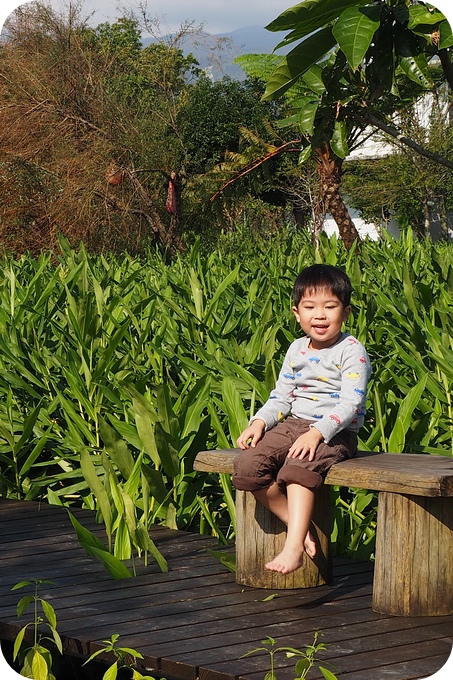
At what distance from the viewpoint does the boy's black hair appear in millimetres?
3066

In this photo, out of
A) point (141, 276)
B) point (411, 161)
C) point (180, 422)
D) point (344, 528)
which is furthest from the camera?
point (411, 161)

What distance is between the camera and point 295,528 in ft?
9.20

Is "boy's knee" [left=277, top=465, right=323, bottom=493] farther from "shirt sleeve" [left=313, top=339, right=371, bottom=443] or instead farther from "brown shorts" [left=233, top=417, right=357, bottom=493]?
"shirt sleeve" [left=313, top=339, right=371, bottom=443]

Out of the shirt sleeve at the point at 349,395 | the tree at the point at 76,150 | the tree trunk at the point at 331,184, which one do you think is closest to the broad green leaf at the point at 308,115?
the shirt sleeve at the point at 349,395

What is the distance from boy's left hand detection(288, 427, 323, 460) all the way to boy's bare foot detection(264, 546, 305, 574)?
0.86 feet

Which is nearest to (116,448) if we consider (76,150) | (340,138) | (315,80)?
(340,138)

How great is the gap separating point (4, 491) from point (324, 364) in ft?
5.99

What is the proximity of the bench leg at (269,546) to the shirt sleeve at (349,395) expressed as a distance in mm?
201

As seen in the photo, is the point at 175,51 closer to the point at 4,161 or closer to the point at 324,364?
the point at 4,161

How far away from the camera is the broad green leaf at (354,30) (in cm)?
240

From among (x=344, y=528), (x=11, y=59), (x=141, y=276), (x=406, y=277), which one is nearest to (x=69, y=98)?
(x=11, y=59)

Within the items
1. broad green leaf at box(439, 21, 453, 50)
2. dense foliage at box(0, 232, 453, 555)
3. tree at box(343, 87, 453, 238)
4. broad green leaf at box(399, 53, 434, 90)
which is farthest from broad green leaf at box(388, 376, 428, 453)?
tree at box(343, 87, 453, 238)

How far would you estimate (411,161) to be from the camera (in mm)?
26047

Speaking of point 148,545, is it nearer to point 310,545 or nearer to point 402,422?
point 310,545
